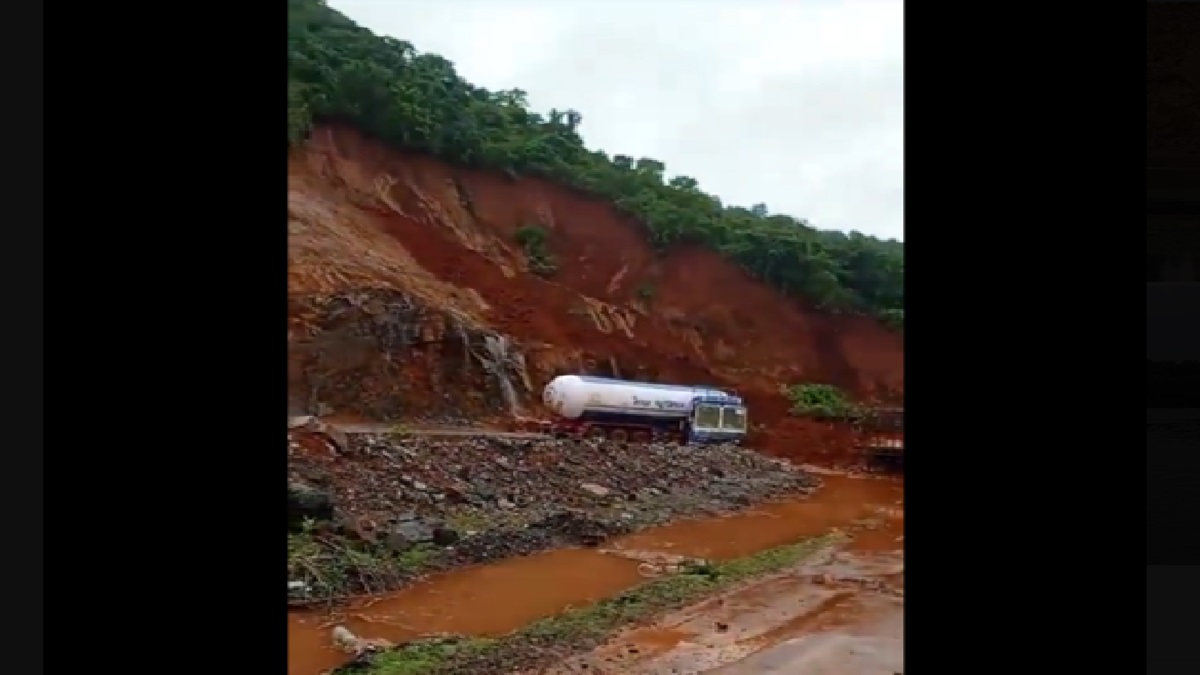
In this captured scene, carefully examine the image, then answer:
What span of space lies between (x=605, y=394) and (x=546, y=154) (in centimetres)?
41

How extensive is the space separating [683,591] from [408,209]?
77cm

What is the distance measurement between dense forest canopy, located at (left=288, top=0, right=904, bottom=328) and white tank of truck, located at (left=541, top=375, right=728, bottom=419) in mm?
244

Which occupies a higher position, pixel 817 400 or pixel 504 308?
pixel 504 308

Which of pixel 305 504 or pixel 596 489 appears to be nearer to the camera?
pixel 305 504

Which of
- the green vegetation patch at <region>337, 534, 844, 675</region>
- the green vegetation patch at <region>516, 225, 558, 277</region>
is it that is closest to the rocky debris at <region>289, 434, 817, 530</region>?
the green vegetation patch at <region>337, 534, 844, 675</region>

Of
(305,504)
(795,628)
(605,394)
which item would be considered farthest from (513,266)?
(795,628)

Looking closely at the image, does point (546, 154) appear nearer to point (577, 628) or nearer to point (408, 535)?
point (408, 535)

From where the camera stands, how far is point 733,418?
153 cm

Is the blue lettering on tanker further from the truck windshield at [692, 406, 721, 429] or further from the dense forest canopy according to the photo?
the dense forest canopy

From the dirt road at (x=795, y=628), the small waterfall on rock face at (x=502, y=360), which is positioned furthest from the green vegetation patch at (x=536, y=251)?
the dirt road at (x=795, y=628)

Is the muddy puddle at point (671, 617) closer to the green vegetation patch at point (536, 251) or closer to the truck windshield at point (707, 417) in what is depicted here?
the truck windshield at point (707, 417)

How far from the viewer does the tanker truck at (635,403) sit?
152 centimetres
